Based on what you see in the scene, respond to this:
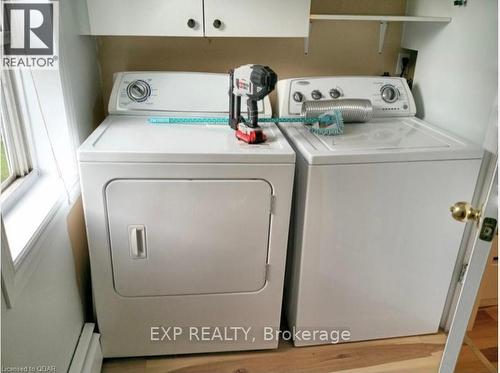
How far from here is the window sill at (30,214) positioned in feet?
→ 3.62

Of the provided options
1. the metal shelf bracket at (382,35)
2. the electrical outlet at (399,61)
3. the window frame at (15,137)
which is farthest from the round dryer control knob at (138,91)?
the electrical outlet at (399,61)

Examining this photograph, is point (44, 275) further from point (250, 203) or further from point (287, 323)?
point (287, 323)

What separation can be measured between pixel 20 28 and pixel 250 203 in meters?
0.97

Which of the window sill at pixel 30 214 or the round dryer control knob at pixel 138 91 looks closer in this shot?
the window sill at pixel 30 214

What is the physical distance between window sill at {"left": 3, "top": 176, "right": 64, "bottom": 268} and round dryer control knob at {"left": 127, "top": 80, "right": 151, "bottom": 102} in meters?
0.54

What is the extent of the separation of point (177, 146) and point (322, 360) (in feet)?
3.73

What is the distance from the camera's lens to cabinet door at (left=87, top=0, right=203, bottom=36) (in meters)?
1.61

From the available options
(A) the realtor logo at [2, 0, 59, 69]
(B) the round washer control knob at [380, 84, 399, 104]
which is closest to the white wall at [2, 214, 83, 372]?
(A) the realtor logo at [2, 0, 59, 69]

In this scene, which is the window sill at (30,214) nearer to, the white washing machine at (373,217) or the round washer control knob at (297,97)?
the white washing machine at (373,217)

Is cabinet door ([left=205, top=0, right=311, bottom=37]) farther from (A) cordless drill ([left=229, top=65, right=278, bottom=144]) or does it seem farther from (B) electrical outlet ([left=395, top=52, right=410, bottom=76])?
(B) electrical outlet ([left=395, top=52, right=410, bottom=76])

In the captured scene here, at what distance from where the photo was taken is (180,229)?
148 cm

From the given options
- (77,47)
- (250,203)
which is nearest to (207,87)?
(77,47)

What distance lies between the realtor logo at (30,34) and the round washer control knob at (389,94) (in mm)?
1448

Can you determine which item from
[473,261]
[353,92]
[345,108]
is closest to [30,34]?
[345,108]
